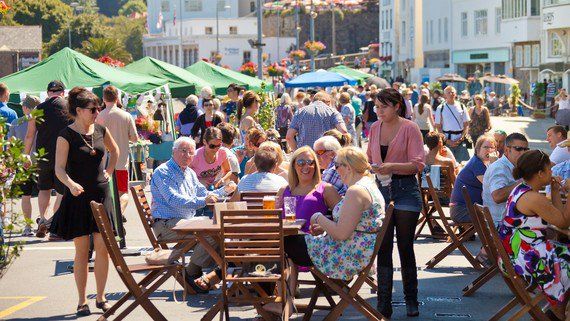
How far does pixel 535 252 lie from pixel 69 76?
1556 cm

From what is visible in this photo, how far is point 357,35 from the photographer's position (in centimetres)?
15062

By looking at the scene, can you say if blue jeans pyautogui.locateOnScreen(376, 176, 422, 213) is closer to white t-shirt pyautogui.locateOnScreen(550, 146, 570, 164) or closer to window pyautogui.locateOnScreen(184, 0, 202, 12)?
white t-shirt pyautogui.locateOnScreen(550, 146, 570, 164)

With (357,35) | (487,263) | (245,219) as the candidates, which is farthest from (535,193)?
(357,35)

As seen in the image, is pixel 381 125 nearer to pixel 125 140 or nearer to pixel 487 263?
pixel 487 263

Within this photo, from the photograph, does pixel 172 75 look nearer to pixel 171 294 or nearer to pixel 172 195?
pixel 172 195

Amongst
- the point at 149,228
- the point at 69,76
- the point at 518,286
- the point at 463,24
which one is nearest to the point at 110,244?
the point at 149,228

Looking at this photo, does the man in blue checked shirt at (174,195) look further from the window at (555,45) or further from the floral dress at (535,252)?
the window at (555,45)

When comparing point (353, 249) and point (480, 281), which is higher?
point (353, 249)

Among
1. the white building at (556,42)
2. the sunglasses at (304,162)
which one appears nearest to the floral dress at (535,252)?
the sunglasses at (304,162)

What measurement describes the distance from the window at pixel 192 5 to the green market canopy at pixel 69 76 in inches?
5502

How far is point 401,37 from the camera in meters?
99.8

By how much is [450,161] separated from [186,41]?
415 ft

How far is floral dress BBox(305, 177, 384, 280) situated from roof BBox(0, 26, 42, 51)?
215ft

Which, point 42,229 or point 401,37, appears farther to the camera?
point 401,37
